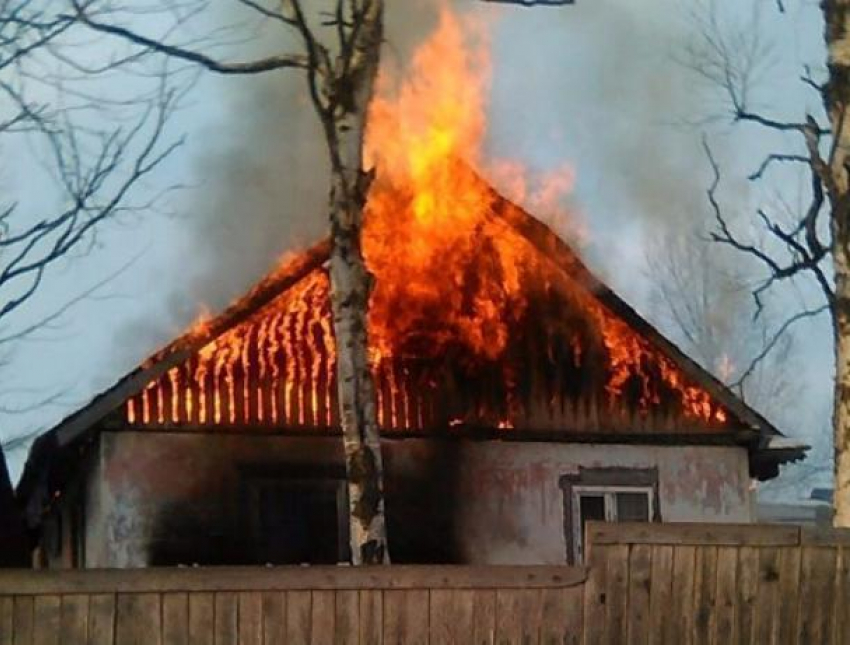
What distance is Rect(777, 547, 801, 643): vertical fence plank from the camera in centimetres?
888

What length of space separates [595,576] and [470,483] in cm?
699

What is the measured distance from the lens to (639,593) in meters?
8.63

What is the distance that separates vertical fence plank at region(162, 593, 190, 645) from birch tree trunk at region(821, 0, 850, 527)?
4944mm

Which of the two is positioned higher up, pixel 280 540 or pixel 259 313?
pixel 259 313

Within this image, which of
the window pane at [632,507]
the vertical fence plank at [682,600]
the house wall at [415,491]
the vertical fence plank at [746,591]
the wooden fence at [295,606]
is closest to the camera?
the wooden fence at [295,606]

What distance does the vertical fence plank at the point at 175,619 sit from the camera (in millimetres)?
8109

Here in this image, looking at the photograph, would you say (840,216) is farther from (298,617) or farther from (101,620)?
(101,620)

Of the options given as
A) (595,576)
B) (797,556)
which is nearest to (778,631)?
(797,556)

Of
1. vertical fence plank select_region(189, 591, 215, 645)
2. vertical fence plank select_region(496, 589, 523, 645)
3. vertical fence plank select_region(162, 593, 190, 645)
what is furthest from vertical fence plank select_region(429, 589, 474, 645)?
vertical fence plank select_region(162, 593, 190, 645)

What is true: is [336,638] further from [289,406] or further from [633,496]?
[633,496]

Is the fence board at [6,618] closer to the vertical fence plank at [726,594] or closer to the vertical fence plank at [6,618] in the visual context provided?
the vertical fence plank at [6,618]

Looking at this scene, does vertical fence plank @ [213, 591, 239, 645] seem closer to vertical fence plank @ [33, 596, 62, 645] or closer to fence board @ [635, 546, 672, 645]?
vertical fence plank @ [33, 596, 62, 645]

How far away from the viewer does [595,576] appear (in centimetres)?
860

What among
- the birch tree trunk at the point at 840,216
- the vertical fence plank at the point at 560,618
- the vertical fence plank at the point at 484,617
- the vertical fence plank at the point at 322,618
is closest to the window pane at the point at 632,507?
the birch tree trunk at the point at 840,216
